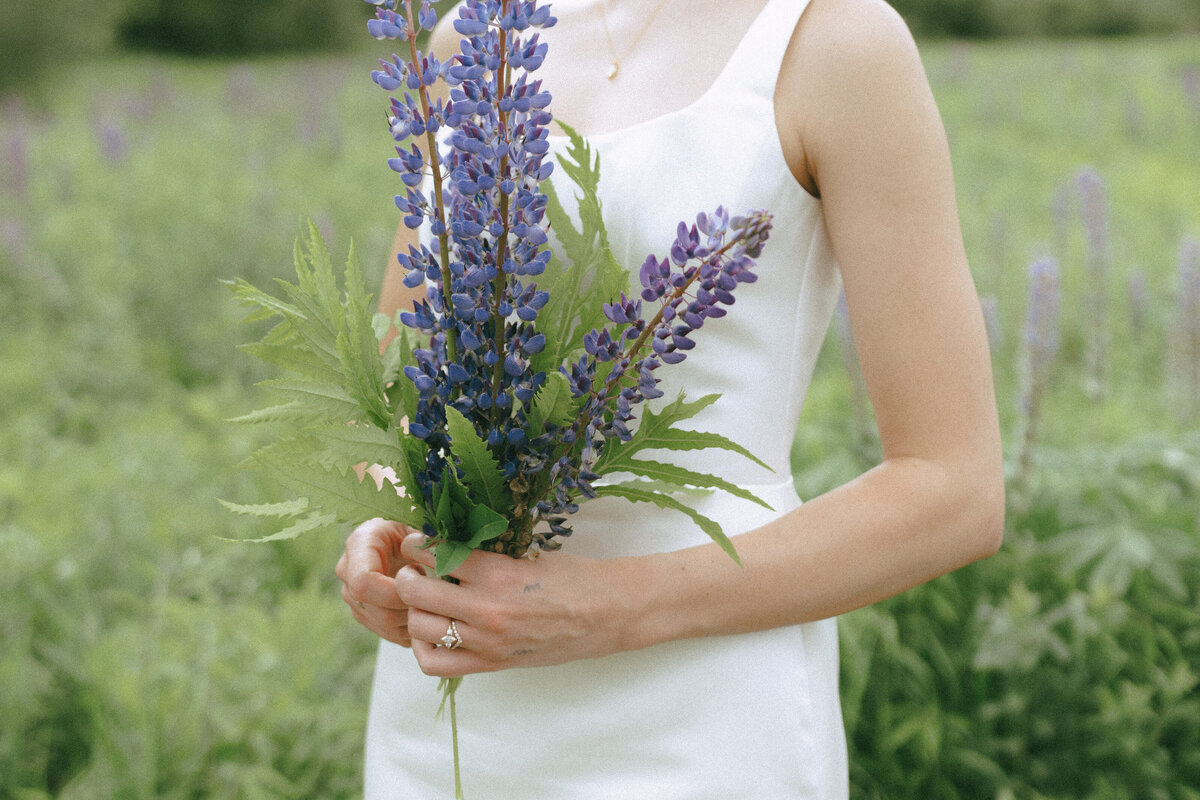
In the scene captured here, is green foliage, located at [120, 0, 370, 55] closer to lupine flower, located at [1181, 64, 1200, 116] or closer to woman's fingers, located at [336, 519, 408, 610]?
lupine flower, located at [1181, 64, 1200, 116]

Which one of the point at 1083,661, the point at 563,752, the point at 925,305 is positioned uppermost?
the point at 925,305

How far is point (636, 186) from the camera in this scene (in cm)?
123

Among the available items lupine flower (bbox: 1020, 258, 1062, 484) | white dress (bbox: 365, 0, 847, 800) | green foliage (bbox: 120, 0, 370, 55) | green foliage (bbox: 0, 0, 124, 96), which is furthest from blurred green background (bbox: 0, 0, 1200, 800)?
green foliage (bbox: 120, 0, 370, 55)

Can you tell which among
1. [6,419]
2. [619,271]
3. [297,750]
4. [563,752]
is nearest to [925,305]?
[619,271]

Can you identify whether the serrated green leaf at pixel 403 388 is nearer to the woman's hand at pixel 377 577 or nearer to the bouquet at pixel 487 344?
the bouquet at pixel 487 344

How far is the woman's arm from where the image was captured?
1.11 metres

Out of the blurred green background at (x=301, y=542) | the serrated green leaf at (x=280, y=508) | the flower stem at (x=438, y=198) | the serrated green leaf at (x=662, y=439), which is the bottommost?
the blurred green background at (x=301, y=542)

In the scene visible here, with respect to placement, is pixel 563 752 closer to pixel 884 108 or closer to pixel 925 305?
pixel 925 305

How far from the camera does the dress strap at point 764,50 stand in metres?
1.18

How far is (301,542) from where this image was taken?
128 inches

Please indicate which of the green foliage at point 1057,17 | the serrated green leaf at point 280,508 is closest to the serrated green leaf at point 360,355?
the serrated green leaf at point 280,508

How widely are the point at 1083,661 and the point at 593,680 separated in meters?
1.66

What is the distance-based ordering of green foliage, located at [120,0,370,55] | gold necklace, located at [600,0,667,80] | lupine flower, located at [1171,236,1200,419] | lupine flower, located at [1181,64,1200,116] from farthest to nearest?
green foliage, located at [120,0,370,55] → lupine flower, located at [1181,64,1200,116] → lupine flower, located at [1171,236,1200,419] → gold necklace, located at [600,0,667,80]

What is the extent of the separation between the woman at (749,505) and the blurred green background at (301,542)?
0.58 metres
